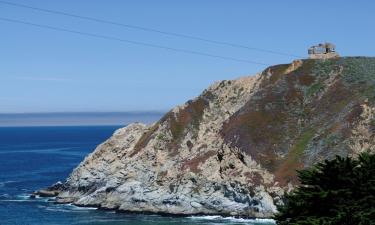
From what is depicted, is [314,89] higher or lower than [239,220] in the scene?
higher

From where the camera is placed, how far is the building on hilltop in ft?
436

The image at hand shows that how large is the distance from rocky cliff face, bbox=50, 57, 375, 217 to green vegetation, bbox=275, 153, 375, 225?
59016 millimetres

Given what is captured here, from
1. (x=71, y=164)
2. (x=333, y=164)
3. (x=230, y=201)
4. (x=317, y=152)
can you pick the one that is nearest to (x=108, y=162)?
(x=230, y=201)

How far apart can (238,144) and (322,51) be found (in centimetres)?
3574

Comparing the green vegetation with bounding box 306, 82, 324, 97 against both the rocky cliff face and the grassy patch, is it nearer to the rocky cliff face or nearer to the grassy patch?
the rocky cliff face

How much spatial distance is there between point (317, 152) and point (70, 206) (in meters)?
44.8

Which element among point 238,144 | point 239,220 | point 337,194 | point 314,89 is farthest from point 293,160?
point 337,194

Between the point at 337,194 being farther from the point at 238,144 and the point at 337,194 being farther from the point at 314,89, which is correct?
the point at 314,89

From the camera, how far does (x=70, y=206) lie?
116 meters

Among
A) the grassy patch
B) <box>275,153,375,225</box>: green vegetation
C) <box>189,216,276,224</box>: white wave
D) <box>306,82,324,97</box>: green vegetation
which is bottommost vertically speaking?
<box>189,216,276,224</box>: white wave

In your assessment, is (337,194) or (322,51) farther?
(322,51)

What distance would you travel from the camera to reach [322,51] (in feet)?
439

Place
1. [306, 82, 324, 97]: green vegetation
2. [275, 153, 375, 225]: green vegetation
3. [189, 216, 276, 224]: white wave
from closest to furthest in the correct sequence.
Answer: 1. [275, 153, 375, 225]: green vegetation
2. [189, 216, 276, 224]: white wave
3. [306, 82, 324, 97]: green vegetation

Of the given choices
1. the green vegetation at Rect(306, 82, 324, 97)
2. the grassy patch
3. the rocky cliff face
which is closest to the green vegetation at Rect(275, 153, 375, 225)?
the rocky cliff face
